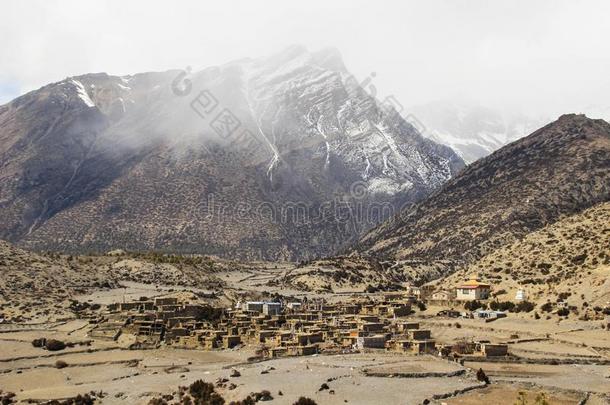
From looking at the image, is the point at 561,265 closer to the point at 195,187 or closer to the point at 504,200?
the point at 504,200

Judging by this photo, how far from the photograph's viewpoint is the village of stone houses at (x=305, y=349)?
129 ft

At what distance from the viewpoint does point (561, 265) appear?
67812mm

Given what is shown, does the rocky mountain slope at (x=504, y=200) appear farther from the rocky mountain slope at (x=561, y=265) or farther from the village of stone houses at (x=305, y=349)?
the village of stone houses at (x=305, y=349)

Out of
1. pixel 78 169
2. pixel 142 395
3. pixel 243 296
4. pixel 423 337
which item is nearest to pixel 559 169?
pixel 243 296

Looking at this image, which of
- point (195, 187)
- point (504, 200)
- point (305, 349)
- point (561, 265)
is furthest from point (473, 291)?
point (195, 187)

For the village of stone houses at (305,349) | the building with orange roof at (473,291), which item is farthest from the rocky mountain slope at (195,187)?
the building with orange roof at (473,291)

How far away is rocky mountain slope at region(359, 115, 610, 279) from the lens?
99750 millimetres

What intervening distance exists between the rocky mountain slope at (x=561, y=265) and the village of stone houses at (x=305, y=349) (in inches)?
41.9

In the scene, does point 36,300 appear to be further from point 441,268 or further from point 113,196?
point 113,196

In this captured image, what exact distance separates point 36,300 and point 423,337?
1358 inches

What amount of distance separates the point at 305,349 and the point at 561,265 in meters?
27.9

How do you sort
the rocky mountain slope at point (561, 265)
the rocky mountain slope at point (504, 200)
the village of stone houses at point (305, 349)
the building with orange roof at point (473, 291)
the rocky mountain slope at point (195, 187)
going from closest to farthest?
the village of stone houses at point (305, 349)
the rocky mountain slope at point (561, 265)
the building with orange roof at point (473, 291)
the rocky mountain slope at point (504, 200)
the rocky mountain slope at point (195, 187)

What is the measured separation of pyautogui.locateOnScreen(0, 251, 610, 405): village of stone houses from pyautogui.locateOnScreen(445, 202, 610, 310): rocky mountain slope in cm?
106

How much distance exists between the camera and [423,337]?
176ft
